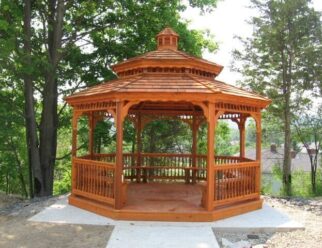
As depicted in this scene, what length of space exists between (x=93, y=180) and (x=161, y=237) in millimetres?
2964

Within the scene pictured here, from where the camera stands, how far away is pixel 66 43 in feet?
52.1

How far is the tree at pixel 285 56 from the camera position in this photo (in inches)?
709

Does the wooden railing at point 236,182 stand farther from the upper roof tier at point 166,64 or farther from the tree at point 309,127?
the tree at point 309,127

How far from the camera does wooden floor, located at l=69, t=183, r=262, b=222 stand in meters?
8.58

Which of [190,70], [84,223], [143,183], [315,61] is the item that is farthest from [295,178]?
[84,223]

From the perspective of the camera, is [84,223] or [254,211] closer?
[84,223]

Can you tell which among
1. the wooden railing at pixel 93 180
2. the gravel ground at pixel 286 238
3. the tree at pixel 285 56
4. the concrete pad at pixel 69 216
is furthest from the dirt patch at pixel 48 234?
the tree at pixel 285 56

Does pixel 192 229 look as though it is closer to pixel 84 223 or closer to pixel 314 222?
pixel 84 223

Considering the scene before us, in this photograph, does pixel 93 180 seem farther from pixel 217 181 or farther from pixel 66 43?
pixel 66 43

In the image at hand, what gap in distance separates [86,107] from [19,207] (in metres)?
3.55

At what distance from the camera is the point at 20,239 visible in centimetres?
738

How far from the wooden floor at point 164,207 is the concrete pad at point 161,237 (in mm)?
508

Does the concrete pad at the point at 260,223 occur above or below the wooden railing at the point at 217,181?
below

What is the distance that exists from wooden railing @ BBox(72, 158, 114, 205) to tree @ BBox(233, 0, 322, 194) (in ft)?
38.7
